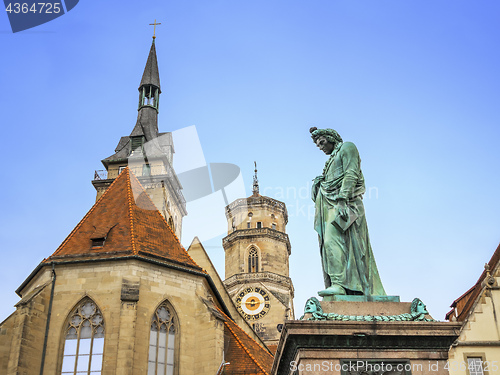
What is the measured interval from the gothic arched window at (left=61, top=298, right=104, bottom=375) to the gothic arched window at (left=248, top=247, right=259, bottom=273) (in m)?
34.3

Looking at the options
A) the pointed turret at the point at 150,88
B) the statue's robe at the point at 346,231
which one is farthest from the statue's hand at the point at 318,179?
the pointed turret at the point at 150,88

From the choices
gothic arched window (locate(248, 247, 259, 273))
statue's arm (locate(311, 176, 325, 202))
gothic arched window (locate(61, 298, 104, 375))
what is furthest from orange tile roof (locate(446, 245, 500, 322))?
gothic arched window (locate(248, 247, 259, 273))

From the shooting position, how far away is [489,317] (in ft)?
64.3

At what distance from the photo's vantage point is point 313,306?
23.3 feet

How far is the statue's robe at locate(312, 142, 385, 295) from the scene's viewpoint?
7.75 meters

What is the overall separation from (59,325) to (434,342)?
666 inches

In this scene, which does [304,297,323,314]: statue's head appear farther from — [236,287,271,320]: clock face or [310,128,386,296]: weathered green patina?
[236,287,271,320]: clock face

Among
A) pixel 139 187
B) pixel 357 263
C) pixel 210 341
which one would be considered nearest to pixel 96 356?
pixel 210 341

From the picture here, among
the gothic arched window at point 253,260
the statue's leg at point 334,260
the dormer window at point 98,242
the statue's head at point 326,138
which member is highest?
the gothic arched window at point 253,260

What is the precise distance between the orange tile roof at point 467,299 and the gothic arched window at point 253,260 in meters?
29.8

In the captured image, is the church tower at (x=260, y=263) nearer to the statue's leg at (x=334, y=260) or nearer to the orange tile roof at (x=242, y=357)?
the orange tile roof at (x=242, y=357)

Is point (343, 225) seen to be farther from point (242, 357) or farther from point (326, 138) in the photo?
point (242, 357)

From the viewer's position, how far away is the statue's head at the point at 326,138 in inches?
342

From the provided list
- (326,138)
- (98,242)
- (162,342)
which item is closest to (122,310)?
(162,342)
